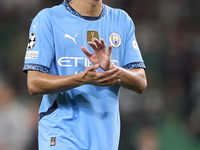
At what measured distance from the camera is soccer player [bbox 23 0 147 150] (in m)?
2.42

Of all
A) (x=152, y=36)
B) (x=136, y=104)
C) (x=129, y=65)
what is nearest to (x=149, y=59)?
(x=152, y=36)

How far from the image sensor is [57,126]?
8.07ft

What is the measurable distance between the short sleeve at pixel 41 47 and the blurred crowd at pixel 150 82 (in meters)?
3.11

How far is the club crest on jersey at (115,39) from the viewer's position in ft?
8.66

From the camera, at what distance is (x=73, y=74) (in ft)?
7.83

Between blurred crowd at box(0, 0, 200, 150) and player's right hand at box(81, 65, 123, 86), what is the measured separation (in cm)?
346

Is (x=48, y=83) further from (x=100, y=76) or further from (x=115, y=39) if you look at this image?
(x=115, y=39)

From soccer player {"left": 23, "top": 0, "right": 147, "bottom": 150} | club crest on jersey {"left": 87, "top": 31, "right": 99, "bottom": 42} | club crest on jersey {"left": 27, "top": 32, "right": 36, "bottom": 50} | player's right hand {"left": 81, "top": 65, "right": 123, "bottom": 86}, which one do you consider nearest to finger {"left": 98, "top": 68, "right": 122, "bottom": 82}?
player's right hand {"left": 81, "top": 65, "right": 123, "bottom": 86}

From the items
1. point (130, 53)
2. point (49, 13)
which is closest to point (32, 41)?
point (49, 13)

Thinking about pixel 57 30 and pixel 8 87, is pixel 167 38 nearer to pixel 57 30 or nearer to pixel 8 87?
pixel 8 87

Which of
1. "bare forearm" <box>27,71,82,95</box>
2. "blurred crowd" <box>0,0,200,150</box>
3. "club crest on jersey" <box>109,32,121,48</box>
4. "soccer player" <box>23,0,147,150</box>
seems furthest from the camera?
"blurred crowd" <box>0,0,200,150</box>

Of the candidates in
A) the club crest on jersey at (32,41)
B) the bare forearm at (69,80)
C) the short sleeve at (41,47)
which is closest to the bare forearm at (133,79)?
the bare forearm at (69,80)

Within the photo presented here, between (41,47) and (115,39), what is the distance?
1.87ft

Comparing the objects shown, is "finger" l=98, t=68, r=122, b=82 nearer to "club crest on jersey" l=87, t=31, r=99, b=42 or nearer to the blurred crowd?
"club crest on jersey" l=87, t=31, r=99, b=42
